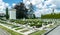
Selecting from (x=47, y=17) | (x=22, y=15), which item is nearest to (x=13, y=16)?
(x=47, y=17)

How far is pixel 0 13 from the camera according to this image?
9444 cm

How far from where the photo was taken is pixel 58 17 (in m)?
75.9

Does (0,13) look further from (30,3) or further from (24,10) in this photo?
(30,3)

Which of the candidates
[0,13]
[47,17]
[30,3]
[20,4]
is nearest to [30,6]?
[30,3]

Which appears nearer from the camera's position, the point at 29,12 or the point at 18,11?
the point at 18,11

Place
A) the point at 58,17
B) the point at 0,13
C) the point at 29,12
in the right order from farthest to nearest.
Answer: the point at 29,12, the point at 0,13, the point at 58,17

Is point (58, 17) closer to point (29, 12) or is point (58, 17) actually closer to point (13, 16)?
point (13, 16)

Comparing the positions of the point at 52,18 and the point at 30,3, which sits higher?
the point at 30,3

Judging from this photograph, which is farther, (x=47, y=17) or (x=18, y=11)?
(x=18, y=11)

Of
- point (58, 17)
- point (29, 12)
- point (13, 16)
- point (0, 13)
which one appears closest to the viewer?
point (13, 16)

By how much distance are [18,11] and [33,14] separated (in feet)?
34.5

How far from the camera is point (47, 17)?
79.3 m

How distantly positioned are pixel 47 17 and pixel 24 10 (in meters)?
21.9

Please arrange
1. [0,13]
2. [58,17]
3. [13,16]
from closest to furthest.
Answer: [13,16] < [58,17] < [0,13]
